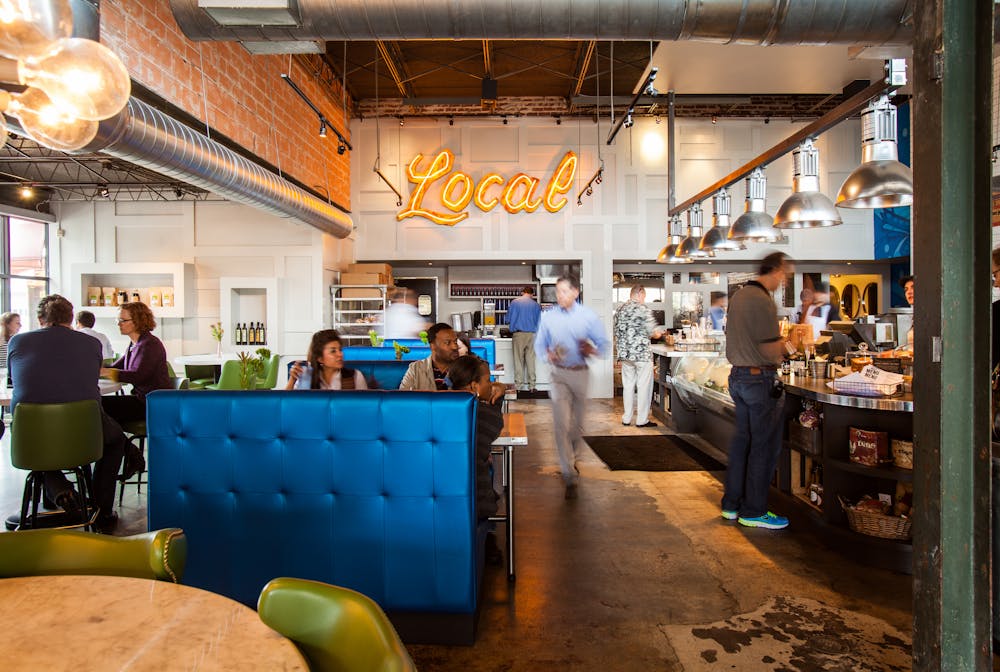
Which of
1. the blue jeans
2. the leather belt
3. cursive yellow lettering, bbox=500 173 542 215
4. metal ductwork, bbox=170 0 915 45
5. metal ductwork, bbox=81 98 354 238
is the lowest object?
the blue jeans

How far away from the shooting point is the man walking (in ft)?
24.8

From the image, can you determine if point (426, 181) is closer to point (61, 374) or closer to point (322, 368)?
point (322, 368)

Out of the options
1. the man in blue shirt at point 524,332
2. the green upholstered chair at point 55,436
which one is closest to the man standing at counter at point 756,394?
the green upholstered chair at point 55,436

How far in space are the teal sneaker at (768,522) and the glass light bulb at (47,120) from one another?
442cm

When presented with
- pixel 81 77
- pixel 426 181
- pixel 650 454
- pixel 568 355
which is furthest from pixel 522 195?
pixel 81 77

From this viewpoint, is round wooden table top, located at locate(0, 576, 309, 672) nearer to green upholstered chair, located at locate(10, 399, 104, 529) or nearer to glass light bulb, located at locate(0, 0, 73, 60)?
glass light bulb, located at locate(0, 0, 73, 60)

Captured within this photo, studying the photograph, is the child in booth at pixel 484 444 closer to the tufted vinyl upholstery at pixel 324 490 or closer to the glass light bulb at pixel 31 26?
the tufted vinyl upholstery at pixel 324 490

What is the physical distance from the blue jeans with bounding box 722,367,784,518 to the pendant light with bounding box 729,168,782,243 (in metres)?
1.48

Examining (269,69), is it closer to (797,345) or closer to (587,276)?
(587,276)

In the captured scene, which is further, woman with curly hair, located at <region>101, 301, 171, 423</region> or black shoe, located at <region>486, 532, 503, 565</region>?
woman with curly hair, located at <region>101, 301, 171, 423</region>

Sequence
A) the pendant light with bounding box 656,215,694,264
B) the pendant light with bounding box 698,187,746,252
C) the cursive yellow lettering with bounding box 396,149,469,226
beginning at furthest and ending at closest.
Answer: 1. the cursive yellow lettering with bounding box 396,149,469,226
2. the pendant light with bounding box 656,215,694,264
3. the pendant light with bounding box 698,187,746,252

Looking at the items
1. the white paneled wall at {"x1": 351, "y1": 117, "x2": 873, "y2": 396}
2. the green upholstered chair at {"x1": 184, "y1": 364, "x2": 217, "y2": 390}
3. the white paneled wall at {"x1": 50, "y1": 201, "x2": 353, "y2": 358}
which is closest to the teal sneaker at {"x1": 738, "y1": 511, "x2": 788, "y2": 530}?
the white paneled wall at {"x1": 351, "y1": 117, "x2": 873, "y2": 396}

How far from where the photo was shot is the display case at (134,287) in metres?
9.05

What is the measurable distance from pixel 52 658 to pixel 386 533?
168 centimetres
